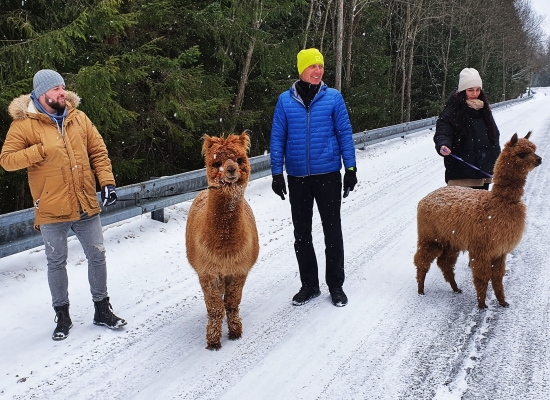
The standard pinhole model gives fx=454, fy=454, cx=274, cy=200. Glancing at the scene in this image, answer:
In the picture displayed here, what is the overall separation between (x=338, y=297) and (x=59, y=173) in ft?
8.93

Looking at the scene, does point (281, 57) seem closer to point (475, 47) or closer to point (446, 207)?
point (446, 207)

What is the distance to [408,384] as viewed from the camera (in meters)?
3.08

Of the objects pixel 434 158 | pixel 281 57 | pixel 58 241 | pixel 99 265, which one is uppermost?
pixel 281 57

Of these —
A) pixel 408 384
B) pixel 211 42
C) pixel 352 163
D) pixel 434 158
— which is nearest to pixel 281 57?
pixel 211 42

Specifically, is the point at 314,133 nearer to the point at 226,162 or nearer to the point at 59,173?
the point at 226,162

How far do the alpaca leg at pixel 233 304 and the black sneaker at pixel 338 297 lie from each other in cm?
103

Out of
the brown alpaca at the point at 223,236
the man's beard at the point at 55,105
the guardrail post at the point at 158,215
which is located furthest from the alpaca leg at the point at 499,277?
the guardrail post at the point at 158,215

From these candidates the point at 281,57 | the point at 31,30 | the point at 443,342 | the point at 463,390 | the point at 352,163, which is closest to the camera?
the point at 463,390

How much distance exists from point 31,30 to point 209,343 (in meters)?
5.84

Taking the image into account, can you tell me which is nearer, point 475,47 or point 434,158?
point 434,158

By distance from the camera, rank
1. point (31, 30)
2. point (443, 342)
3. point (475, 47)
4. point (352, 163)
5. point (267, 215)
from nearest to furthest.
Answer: point (443, 342)
point (352, 163)
point (31, 30)
point (267, 215)
point (475, 47)

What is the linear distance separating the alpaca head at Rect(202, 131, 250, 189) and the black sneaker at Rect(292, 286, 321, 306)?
1.56m

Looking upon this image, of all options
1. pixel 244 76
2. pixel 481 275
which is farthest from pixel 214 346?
pixel 244 76

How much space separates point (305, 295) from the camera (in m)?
4.50
